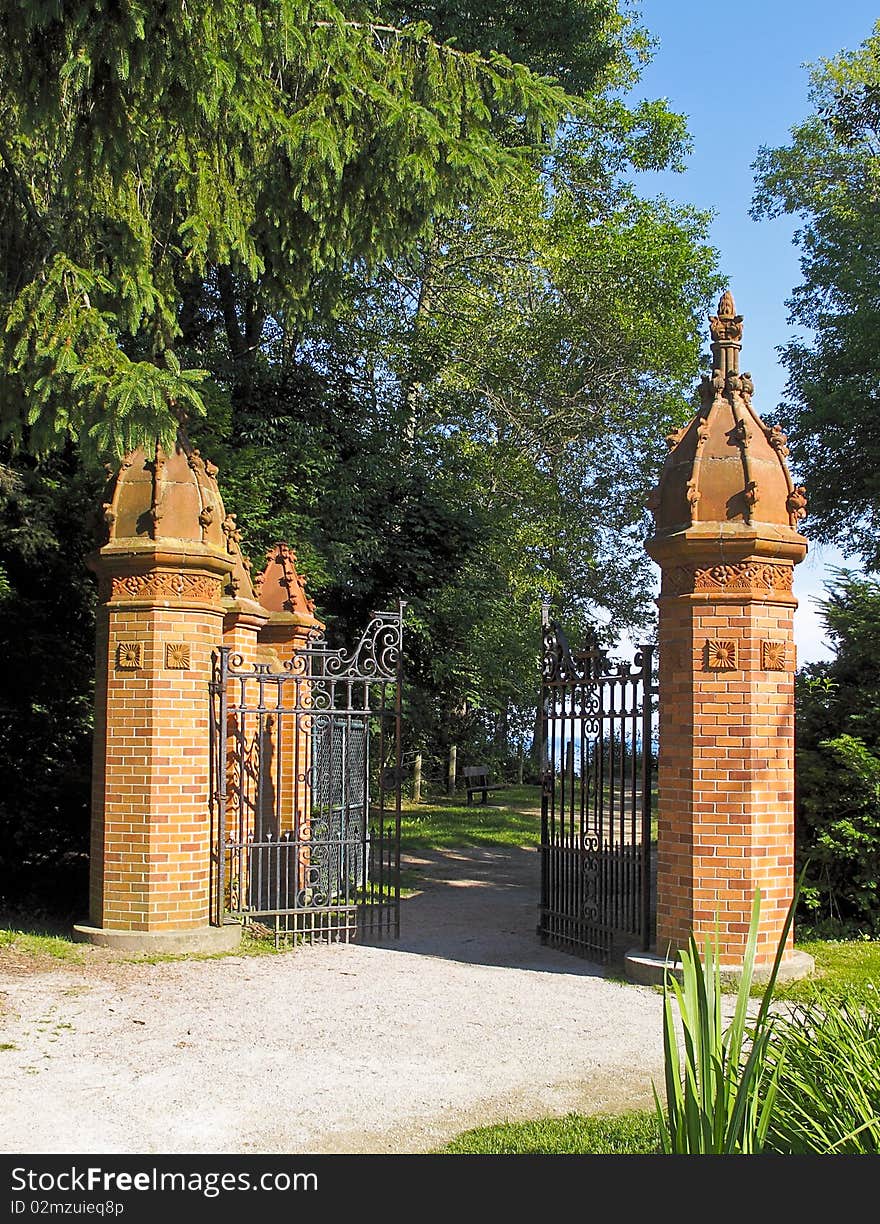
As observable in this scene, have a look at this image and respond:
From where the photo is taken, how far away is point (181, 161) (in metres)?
A: 8.53

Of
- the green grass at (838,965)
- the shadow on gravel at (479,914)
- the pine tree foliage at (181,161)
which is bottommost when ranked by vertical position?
the shadow on gravel at (479,914)

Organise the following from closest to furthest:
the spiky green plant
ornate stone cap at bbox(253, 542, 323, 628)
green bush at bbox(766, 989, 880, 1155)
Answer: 1. the spiky green plant
2. green bush at bbox(766, 989, 880, 1155)
3. ornate stone cap at bbox(253, 542, 323, 628)

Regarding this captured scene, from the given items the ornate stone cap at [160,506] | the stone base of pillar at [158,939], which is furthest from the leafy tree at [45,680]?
the stone base of pillar at [158,939]

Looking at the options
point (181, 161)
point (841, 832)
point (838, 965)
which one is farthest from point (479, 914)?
point (181, 161)

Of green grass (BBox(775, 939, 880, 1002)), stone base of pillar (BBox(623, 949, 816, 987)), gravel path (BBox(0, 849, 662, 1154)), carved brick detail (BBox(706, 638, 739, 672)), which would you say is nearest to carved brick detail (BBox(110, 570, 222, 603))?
gravel path (BBox(0, 849, 662, 1154))

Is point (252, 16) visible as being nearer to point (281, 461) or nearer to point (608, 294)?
point (281, 461)

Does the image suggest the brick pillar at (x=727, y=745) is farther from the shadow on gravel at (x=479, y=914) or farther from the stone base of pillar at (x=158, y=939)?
the stone base of pillar at (x=158, y=939)

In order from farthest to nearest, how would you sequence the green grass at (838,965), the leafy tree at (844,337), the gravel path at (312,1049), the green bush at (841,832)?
the leafy tree at (844,337) → the green bush at (841,832) → the green grass at (838,965) → the gravel path at (312,1049)

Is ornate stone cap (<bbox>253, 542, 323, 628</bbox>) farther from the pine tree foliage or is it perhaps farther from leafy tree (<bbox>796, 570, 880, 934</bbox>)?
leafy tree (<bbox>796, 570, 880, 934</bbox>)

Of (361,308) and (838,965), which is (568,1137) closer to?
(838,965)

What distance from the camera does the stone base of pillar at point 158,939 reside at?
8.55 meters

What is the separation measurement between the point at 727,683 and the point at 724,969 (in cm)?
191

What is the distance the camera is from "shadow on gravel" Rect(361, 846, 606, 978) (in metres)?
9.33

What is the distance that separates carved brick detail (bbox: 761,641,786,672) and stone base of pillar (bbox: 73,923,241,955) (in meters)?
4.61
